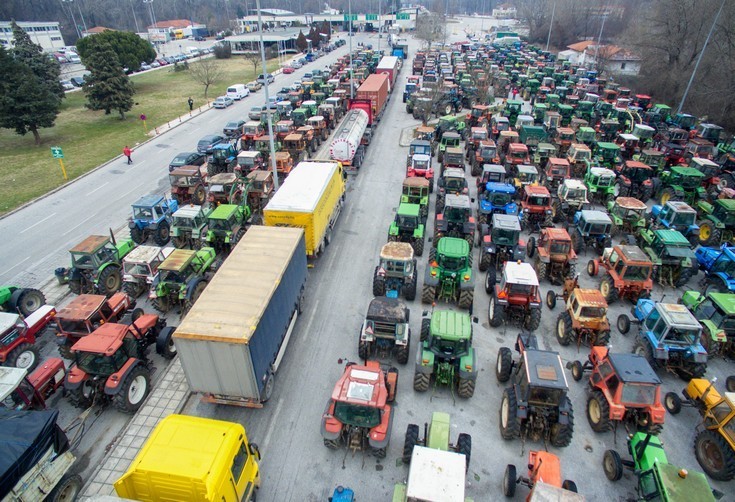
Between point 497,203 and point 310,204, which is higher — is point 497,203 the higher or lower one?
the lower one

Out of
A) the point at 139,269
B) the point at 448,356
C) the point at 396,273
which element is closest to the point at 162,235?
the point at 139,269

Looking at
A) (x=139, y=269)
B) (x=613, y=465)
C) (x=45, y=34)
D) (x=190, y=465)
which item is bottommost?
(x=613, y=465)

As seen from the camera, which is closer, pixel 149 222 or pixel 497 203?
pixel 149 222

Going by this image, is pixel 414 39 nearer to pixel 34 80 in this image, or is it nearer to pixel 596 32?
pixel 596 32

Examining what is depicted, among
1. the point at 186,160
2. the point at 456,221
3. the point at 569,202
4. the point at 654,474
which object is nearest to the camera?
the point at 654,474

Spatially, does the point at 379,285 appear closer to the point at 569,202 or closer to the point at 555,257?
the point at 555,257

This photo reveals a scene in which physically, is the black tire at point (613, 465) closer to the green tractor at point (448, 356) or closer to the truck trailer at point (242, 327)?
the green tractor at point (448, 356)

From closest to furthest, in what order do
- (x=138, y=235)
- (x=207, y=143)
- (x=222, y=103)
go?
(x=138, y=235) < (x=207, y=143) < (x=222, y=103)
